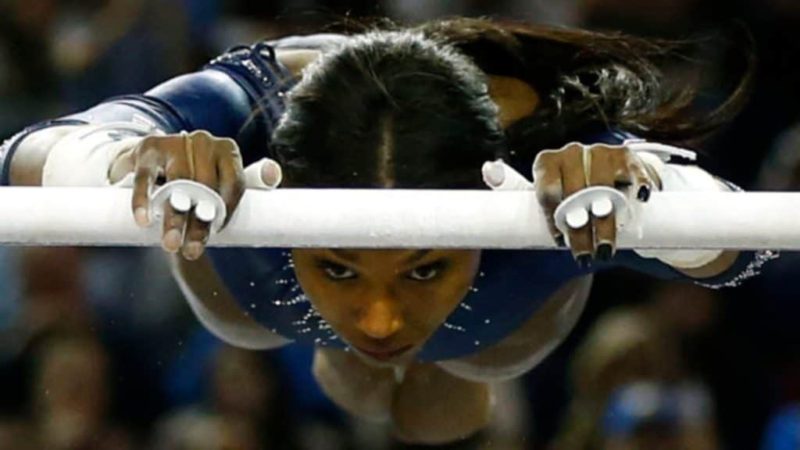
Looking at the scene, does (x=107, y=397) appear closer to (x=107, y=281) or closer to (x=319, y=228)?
(x=107, y=281)

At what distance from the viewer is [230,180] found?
932 millimetres

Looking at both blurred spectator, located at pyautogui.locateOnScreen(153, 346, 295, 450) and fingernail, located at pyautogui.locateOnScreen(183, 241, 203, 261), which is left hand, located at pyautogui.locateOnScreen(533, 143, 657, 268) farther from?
blurred spectator, located at pyautogui.locateOnScreen(153, 346, 295, 450)

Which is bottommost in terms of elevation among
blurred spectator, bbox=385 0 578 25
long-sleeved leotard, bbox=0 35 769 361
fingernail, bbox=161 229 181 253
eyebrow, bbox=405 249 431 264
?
blurred spectator, bbox=385 0 578 25

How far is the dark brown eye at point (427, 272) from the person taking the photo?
1181 mm

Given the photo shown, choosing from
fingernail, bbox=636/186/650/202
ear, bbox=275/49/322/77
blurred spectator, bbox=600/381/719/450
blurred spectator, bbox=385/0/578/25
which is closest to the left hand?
fingernail, bbox=636/186/650/202

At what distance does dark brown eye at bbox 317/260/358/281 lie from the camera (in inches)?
46.6

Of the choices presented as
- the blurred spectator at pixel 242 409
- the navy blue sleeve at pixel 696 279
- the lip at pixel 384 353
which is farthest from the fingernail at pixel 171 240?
the blurred spectator at pixel 242 409

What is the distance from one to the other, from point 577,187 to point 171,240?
25 cm

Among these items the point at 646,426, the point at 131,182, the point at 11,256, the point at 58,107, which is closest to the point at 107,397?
the point at 11,256

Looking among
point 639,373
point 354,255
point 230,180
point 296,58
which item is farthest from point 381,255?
point 639,373

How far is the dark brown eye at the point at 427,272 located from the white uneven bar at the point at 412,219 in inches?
9.1

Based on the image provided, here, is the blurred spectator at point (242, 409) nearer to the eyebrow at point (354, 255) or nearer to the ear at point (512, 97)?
the ear at point (512, 97)

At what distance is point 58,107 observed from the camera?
7.38 ft

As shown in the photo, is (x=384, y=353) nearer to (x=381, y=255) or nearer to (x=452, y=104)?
(x=381, y=255)
